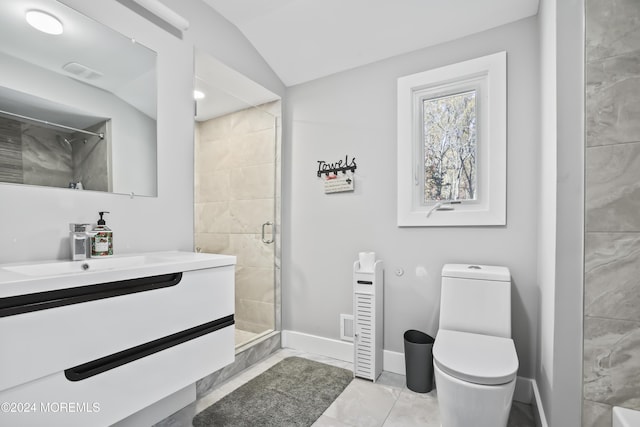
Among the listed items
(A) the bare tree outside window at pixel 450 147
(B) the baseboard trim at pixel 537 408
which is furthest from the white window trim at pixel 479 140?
(B) the baseboard trim at pixel 537 408

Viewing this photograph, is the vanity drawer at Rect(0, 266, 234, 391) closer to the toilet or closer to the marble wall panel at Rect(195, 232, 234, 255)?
the toilet

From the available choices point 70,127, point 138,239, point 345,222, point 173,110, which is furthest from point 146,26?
point 345,222

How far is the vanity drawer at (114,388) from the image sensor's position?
0.86m

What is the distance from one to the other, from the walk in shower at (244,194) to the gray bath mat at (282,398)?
539mm

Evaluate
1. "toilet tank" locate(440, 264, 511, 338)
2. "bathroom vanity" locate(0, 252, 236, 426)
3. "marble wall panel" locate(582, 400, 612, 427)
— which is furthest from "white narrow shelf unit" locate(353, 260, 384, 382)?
"marble wall panel" locate(582, 400, 612, 427)

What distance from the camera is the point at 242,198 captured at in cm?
272

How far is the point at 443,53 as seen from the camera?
2.04 m

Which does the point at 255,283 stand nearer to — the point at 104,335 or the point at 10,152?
the point at 104,335

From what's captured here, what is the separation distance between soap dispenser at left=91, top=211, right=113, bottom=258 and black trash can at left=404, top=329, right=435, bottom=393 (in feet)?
5.66

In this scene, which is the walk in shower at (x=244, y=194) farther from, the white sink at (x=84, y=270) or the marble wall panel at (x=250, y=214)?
the white sink at (x=84, y=270)

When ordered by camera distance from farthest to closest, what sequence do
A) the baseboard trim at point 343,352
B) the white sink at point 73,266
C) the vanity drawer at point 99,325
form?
1. the baseboard trim at point 343,352
2. the white sink at point 73,266
3. the vanity drawer at point 99,325

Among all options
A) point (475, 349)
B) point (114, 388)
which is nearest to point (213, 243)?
point (114, 388)

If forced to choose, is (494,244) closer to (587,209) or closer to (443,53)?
(587,209)

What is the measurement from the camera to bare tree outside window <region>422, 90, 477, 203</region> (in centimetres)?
200
